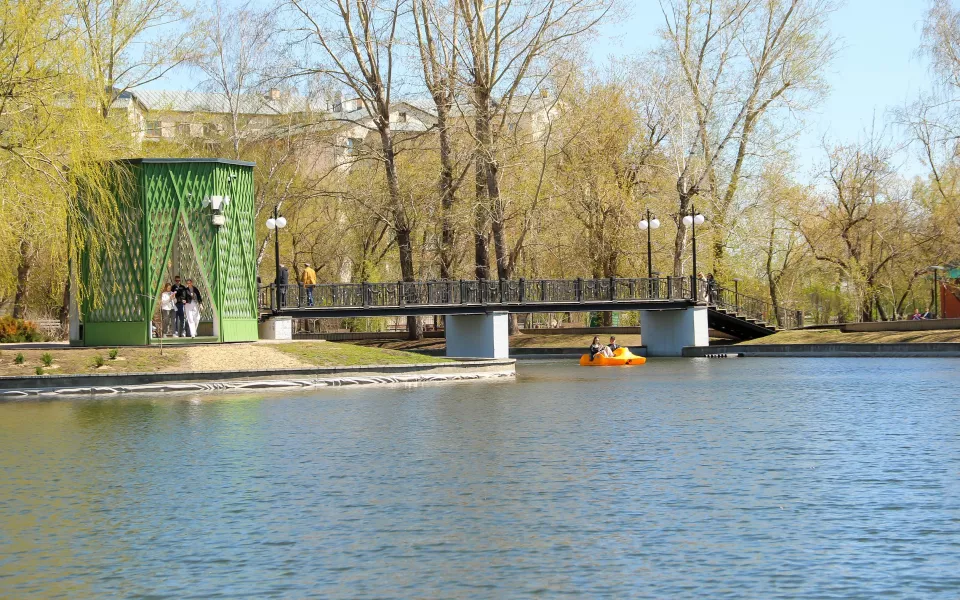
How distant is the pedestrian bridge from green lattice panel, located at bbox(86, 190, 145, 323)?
916cm

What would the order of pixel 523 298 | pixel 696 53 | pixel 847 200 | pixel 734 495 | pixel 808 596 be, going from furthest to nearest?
pixel 847 200, pixel 696 53, pixel 523 298, pixel 734 495, pixel 808 596

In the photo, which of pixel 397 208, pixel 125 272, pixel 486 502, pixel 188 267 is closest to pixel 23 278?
pixel 397 208

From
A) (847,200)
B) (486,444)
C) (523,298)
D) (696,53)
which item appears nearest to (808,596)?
(486,444)

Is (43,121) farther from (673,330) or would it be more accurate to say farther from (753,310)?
(753,310)

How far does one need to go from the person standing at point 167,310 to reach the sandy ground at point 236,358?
5.41 ft

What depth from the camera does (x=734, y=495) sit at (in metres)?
14.4

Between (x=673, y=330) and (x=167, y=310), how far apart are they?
27.1 m

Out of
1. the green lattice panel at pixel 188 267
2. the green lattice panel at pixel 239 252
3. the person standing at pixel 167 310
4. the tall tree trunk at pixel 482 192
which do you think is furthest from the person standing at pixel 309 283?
the person standing at pixel 167 310

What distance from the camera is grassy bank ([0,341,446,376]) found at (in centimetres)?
3338

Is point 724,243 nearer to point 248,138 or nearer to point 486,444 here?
point 248,138

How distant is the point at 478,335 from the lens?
52688 mm

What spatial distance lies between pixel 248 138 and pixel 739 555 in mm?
54569

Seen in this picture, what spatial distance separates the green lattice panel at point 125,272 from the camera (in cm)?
3672

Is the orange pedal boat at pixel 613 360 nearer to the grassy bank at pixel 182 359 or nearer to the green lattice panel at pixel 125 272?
the grassy bank at pixel 182 359
